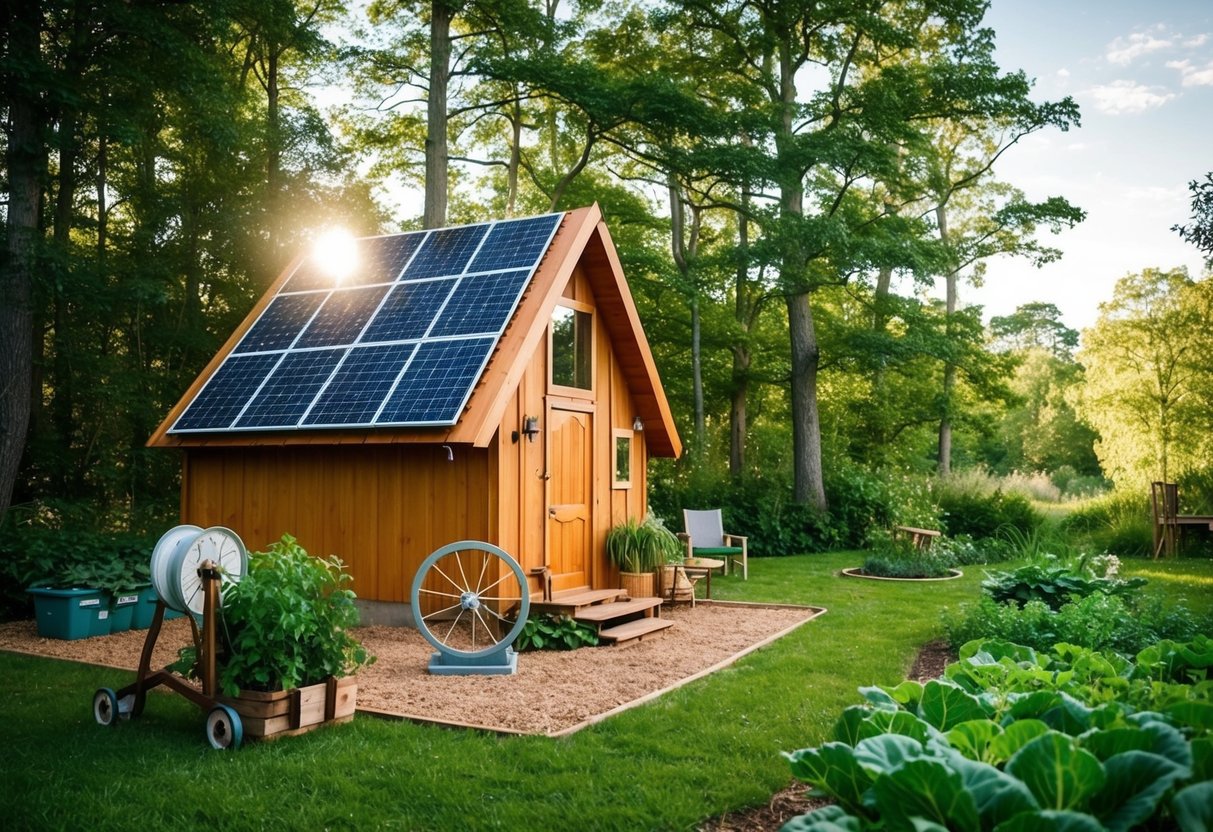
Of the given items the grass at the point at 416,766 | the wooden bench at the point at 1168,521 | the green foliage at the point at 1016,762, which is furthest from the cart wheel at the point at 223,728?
the wooden bench at the point at 1168,521

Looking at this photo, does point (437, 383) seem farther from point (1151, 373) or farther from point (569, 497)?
point (1151, 373)

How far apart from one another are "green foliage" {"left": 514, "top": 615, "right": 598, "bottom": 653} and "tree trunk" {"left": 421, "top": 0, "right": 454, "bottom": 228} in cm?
946

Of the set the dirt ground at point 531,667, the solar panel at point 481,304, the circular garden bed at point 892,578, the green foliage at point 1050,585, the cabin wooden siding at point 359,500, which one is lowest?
the circular garden bed at point 892,578

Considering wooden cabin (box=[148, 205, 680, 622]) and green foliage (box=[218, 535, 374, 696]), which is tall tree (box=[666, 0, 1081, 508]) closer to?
wooden cabin (box=[148, 205, 680, 622])

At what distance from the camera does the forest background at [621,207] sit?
13.1 meters

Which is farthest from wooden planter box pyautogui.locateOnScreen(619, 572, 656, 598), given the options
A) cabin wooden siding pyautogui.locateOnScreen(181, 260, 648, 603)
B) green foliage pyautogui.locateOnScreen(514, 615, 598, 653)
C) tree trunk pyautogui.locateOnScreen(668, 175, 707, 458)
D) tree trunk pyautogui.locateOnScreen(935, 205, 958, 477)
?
tree trunk pyautogui.locateOnScreen(935, 205, 958, 477)

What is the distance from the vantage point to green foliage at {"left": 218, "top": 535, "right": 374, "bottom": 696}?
230 inches

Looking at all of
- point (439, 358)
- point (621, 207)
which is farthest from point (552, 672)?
point (621, 207)

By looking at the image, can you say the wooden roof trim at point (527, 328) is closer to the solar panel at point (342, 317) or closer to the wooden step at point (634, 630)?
the solar panel at point (342, 317)

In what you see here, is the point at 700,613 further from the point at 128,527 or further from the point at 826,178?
the point at 826,178

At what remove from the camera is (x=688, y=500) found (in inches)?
714

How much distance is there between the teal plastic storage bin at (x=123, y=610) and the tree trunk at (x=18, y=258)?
2.41m

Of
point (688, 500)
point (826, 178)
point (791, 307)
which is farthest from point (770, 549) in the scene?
point (826, 178)

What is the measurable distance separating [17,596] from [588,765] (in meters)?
8.55
